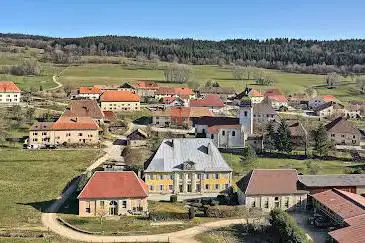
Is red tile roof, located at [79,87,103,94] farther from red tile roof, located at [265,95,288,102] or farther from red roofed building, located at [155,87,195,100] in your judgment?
red tile roof, located at [265,95,288,102]

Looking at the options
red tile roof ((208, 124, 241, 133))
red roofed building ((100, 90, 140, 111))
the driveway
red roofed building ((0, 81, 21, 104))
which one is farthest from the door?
red roofed building ((0, 81, 21, 104))

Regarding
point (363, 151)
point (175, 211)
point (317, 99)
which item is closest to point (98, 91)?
point (317, 99)

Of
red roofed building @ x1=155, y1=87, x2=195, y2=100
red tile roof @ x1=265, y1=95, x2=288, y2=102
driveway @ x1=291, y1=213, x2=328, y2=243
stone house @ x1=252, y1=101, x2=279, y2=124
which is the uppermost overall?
red roofed building @ x1=155, y1=87, x2=195, y2=100

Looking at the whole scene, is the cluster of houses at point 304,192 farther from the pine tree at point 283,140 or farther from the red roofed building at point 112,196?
the pine tree at point 283,140

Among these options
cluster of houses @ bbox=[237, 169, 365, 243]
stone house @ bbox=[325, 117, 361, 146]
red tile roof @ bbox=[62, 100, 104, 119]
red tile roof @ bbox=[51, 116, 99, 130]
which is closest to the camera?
cluster of houses @ bbox=[237, 169, 365, 243]

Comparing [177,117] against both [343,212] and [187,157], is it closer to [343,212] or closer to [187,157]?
[187,157]

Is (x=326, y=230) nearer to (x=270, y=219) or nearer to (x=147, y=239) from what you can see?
(x=270, y=219)
